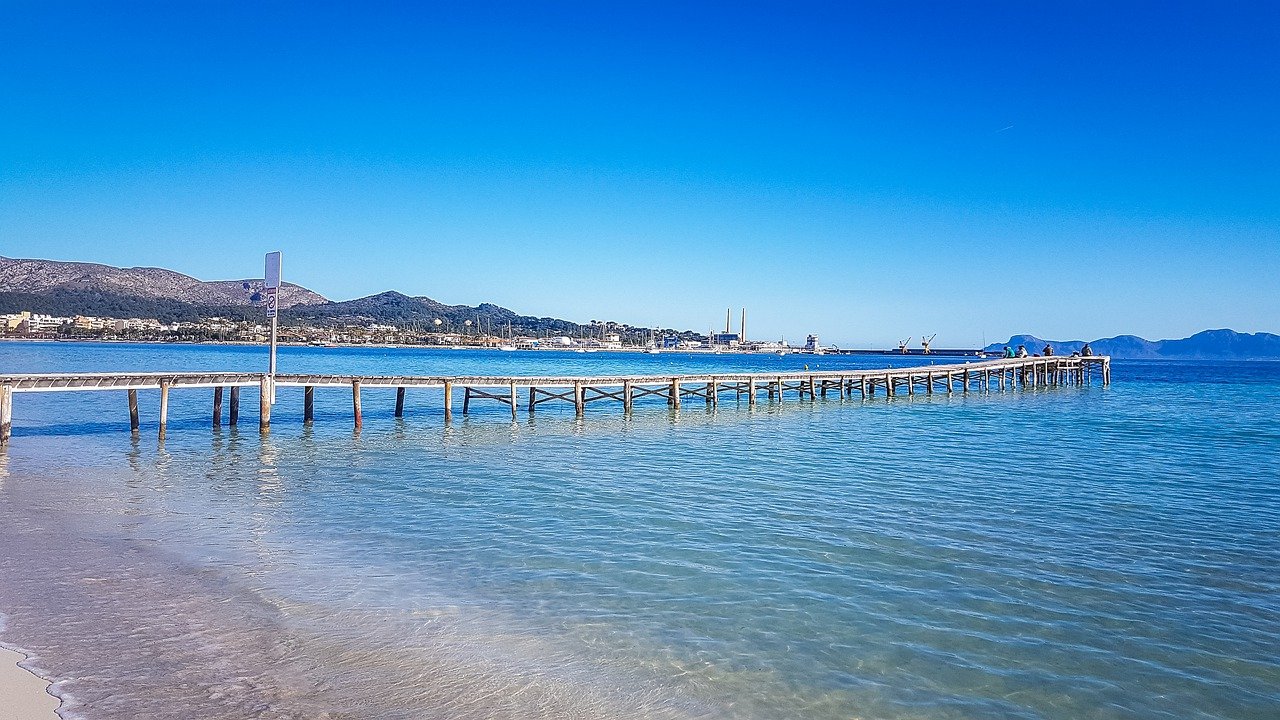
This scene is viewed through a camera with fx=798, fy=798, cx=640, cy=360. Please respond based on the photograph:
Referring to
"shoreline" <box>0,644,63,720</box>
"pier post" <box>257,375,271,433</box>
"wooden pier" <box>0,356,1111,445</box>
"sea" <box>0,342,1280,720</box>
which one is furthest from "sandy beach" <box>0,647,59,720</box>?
"pier post" <box>257,375,271,433</box>

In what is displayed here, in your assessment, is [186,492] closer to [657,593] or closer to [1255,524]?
[657,593]

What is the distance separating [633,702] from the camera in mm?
5926

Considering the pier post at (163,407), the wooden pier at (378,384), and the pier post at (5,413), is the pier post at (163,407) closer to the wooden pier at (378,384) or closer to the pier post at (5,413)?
the wooden pier at (378,384)

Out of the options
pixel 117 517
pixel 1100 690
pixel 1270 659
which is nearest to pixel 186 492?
pixel 117 517

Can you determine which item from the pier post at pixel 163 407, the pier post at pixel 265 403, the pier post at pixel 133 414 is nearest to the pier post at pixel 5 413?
the pier post at pixel 163 407

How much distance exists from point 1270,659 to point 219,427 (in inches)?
989

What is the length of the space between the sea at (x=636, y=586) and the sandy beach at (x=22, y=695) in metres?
0.15

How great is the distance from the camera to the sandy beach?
5.28 m

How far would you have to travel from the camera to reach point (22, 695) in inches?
219

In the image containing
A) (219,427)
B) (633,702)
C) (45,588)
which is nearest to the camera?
(633,702)

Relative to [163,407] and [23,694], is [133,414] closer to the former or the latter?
[163,407]

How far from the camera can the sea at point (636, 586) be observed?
610 centimetres

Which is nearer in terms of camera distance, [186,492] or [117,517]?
[117,517]

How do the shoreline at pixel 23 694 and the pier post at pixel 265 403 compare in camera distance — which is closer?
the shoreline at pixel 23 694
